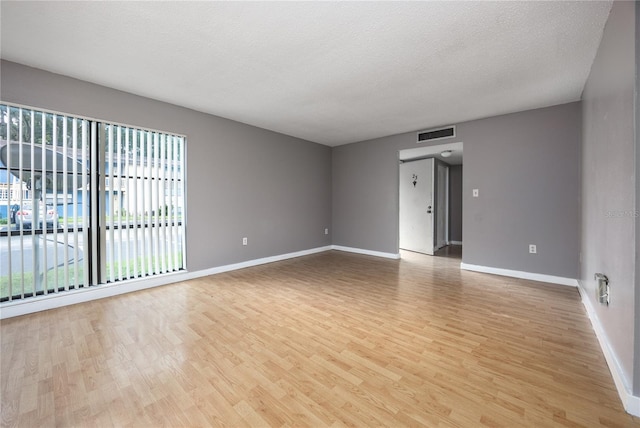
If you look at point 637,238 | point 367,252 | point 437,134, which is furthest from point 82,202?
point 437,134

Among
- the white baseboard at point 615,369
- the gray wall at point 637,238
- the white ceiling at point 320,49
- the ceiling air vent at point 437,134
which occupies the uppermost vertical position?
the white ceiling at point 320,49

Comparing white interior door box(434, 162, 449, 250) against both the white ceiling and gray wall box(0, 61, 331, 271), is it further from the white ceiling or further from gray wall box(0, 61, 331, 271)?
the white ceiling

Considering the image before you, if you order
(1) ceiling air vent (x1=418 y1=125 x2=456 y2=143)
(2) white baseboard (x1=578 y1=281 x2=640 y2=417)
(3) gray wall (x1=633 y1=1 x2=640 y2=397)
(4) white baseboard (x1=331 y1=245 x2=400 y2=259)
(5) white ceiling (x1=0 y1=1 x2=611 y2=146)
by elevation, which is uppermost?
(5) white ceiling (x1=0 y1=1 x2=611 y2=146)

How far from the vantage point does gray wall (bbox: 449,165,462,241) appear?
712 centimetres

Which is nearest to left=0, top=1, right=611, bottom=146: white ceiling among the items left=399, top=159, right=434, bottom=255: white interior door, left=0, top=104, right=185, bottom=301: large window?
left=0, top=104, right=185, bottom=301: large window

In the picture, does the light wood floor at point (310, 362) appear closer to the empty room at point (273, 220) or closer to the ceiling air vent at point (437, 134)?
the empty room at point (273, 220)

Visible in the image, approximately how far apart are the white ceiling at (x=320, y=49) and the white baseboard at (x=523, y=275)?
7.82 ft

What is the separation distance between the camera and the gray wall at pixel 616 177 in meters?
1.39

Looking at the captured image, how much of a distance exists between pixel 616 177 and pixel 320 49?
2.34 metres

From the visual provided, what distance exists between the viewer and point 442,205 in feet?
21.5

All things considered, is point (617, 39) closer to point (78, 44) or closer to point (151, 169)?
point (78, 44)

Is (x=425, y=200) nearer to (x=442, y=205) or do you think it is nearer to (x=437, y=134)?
(x=442, y=205)

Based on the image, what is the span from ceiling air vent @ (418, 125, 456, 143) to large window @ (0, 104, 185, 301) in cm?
403

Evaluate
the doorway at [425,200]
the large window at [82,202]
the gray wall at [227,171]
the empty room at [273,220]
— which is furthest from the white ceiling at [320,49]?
the doorway at [425,200]
